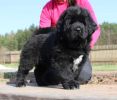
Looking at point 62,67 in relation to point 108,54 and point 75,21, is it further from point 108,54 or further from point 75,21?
point 108,54

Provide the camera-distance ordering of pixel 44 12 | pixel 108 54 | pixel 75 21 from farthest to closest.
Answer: pixel 108 54
pixel 44 12
pixel 75 21

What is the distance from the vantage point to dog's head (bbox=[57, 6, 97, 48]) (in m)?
6.10

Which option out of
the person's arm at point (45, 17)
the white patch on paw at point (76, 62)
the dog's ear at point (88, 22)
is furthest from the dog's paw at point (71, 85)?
the person's arm at point (45, 17)

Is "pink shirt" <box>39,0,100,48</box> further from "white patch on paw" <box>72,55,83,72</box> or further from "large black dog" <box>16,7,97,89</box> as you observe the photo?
"white patch on paw" <box>72,55,83,72</box>

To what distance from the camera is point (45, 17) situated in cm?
782

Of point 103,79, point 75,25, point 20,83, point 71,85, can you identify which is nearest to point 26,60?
point 20,83

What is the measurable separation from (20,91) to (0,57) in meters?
31.5

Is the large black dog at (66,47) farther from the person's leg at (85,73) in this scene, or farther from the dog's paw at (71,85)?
the person's leg at (85,73)

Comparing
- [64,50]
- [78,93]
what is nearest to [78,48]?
[64,50]

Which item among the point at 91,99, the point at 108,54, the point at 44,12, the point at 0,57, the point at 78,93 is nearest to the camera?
the point at 91,99

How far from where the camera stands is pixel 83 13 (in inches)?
245

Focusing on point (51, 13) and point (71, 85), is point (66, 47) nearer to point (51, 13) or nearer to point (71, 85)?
point (71, 85)

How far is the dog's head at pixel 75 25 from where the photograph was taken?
610 cm

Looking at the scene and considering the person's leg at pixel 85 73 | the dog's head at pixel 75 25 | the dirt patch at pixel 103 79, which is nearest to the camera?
the dog's head at pixel 75 25
